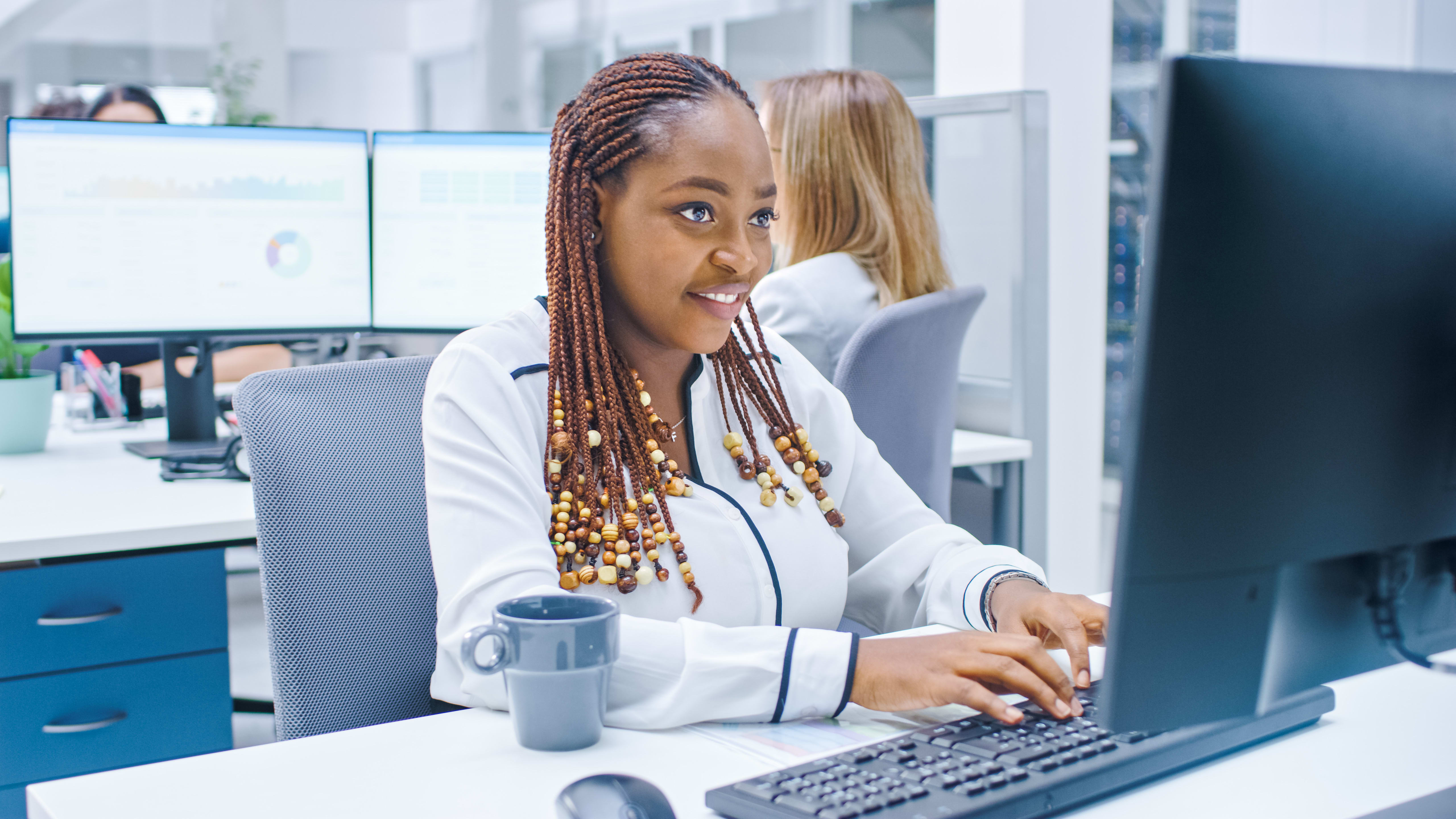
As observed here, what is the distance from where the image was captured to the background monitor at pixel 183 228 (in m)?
1.81

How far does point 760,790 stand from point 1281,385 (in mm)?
334

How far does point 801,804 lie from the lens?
24.5 inches

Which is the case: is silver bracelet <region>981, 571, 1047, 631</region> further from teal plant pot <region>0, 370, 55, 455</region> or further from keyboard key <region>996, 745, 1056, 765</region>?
teal plant pot <region>0, 370, 55, 455</region>

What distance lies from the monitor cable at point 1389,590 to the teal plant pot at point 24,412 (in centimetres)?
196

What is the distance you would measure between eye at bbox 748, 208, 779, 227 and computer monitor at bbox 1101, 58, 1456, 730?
601 millimetres

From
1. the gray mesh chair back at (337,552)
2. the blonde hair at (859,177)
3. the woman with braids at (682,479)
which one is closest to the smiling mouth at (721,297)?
the woman with braids at (682,479)

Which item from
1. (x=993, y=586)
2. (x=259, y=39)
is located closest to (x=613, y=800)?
(x=993, y=586)

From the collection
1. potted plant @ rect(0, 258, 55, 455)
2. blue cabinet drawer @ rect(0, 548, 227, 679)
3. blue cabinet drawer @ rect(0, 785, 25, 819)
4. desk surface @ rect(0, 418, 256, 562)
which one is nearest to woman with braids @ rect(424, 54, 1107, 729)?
desk surface @ rect(0, 418, 256, 562)

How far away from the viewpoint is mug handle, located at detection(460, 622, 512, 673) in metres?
0.74

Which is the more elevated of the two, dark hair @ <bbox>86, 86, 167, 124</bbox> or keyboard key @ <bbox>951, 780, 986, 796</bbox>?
dark hair @ <bbox>86, 86, 167, 124</bbox>

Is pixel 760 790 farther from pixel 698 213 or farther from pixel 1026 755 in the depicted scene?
pixel 698 213

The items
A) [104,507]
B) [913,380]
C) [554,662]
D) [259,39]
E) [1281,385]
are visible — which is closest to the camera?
[1281,385]

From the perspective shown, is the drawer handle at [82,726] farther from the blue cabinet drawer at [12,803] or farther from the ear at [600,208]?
the ear at [600,208]

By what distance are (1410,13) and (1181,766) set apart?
3.07 metres
